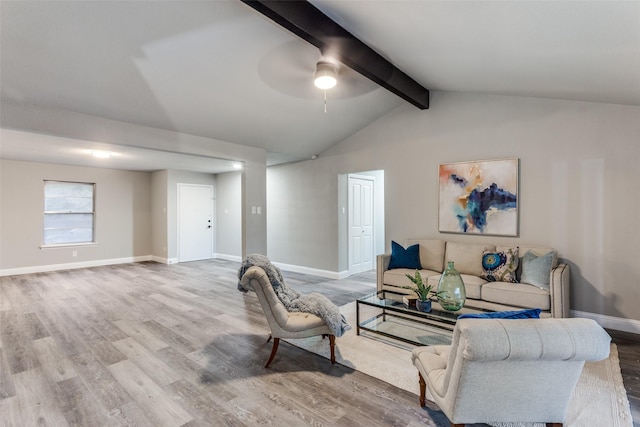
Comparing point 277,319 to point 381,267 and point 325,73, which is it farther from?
point 325,73

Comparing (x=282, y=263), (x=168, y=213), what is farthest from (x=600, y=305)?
(x=168, y=213)

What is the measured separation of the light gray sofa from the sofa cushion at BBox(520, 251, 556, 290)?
Answer: 0.05 m

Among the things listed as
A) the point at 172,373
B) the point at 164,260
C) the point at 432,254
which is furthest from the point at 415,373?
the point at 164,260

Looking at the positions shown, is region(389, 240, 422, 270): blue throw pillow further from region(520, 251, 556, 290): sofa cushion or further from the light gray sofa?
region(520, 251, 556, 290): sofa cushion

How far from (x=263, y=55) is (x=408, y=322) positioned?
3171 millimetres

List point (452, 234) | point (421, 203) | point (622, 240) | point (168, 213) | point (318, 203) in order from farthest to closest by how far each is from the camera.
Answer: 1. point (168, 213)
2. point (318, 203)
3. point (421, 203)
4. point (452, 234)
5. point (622, 240)

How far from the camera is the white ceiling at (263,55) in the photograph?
2.04m

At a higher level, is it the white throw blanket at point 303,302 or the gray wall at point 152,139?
the gray wall at point 152,139

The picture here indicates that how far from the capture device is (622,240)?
3207 mm

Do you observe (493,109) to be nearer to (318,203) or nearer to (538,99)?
(538,99)

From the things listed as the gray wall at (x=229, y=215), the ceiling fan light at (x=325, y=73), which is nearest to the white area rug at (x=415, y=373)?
the ceiling fan light at (x=325, y=73)

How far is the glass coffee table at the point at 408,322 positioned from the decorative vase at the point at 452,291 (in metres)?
0.09

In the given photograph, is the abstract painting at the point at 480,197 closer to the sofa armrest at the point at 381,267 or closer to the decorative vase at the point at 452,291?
the sofa armrest at the point at 381,267

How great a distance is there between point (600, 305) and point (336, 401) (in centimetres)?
320
